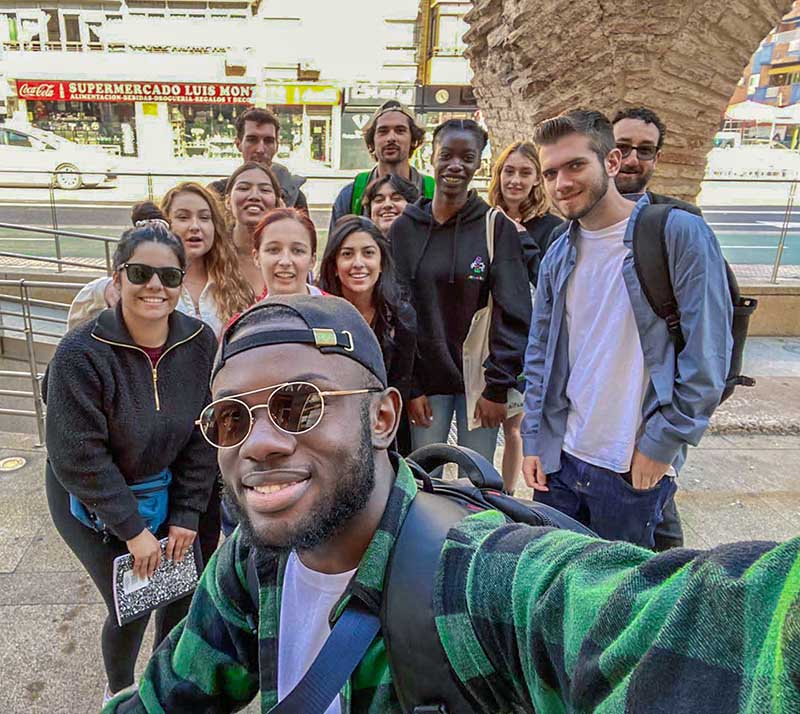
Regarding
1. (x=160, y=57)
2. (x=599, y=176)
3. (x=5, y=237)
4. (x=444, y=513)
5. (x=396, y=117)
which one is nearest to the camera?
(x=444, y=513)

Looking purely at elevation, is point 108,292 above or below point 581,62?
below

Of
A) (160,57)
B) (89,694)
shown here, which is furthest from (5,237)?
(160,57)

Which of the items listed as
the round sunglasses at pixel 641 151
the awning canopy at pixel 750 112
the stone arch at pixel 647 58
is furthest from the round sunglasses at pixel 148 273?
the awning canopy at pixel 750 112

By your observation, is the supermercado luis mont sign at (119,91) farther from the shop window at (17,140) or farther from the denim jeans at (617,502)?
the denim jeans at (617,502)

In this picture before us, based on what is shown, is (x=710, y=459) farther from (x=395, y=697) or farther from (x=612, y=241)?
(x=395, y=697)

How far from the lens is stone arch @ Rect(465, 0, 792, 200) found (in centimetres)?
527

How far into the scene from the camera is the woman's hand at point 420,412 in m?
3.21

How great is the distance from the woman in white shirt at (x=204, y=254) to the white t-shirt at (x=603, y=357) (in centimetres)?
157

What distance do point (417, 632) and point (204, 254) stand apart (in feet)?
8.05

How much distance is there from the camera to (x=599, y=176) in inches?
91.6

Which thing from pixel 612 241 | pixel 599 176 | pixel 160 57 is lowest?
pixel 612 241

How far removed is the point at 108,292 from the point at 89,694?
5.21ft

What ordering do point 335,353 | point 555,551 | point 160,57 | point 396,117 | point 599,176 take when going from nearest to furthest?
point 555,551 → point 335,353 → point 599,176 → point 396,117 → point 160,57

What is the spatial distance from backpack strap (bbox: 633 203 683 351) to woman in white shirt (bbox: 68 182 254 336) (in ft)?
5.89
